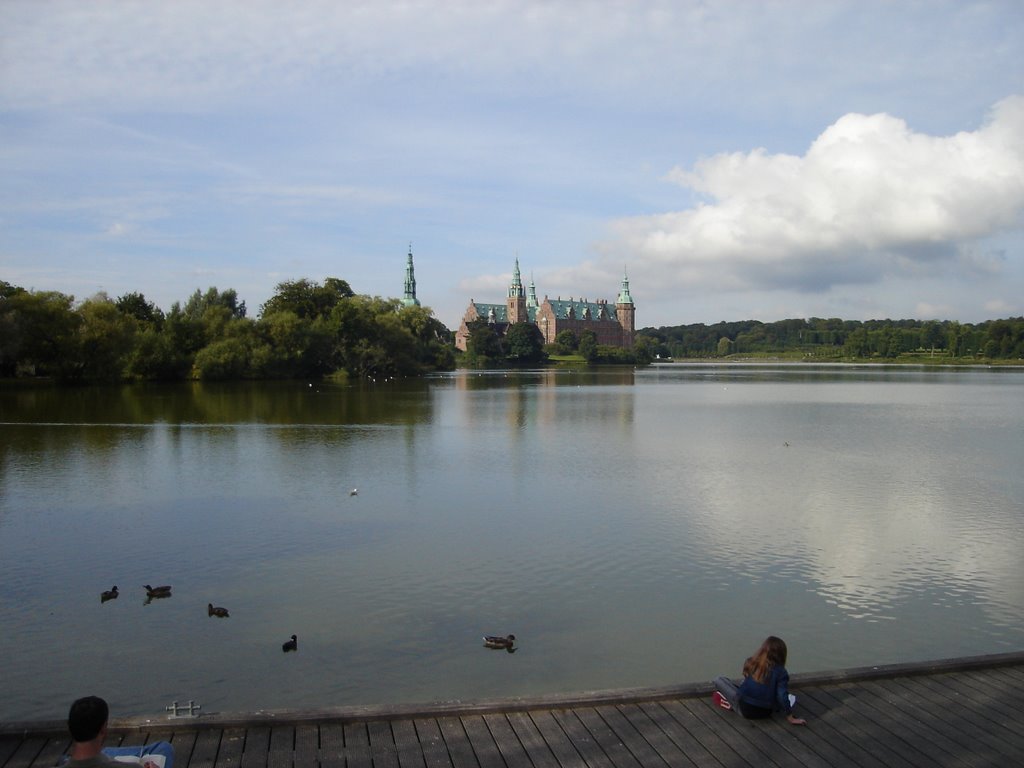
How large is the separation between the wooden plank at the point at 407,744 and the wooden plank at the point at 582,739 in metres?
0.94

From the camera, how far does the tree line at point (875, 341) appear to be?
123000 mm

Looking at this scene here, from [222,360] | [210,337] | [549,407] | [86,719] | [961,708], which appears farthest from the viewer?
[210,337]

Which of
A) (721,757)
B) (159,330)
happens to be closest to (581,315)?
(159,330)

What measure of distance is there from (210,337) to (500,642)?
185ft

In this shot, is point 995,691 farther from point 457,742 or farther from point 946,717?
point 457,742

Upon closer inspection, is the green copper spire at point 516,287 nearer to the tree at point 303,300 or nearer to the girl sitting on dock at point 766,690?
the tree at point 303,300

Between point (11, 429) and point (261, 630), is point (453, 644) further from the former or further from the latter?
point (11, 429)

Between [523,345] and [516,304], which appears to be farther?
[516,304]

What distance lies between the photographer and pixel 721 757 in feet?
16.5

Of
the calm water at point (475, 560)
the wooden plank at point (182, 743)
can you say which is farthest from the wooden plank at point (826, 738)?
the wooden plank at point (182, 743)

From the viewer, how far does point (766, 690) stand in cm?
549

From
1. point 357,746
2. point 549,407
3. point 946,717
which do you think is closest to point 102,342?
point 549,407

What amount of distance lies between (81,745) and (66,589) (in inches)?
295

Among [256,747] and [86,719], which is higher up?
[86,719]
